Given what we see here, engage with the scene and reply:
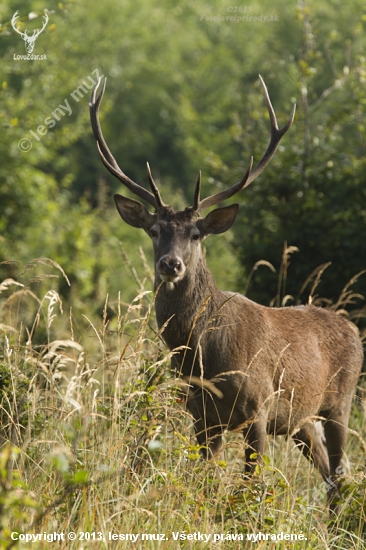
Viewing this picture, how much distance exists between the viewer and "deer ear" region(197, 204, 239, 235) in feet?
19.8

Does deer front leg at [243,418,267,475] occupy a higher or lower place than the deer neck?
lower

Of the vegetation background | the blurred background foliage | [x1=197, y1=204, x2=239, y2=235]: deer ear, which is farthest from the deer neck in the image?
the blurred background foliage

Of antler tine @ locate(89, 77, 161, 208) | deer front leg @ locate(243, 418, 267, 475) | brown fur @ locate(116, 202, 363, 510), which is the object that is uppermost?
antler tine @ locate(89, 77, 161, 208)

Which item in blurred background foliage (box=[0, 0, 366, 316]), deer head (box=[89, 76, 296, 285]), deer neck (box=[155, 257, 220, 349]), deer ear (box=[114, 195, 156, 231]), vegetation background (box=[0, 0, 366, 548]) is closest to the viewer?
vegetation background (box=[0, 0, 366, 548])

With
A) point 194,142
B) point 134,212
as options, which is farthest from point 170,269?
point 194,142

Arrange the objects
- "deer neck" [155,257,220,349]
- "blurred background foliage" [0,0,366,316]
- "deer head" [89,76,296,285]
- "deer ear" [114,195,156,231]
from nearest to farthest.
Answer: "deer head" [89,76,296,285] < "deer neck" [155,257,220,349] < "deer ear" [114,195,156,231] < "blurred background foliage" [0,0,366,316]

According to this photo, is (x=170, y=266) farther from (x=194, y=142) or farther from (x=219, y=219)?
(x=194, y=142)

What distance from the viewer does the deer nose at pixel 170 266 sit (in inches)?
208

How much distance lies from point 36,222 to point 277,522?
1266 centimetres

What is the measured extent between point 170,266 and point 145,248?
47.9 feet

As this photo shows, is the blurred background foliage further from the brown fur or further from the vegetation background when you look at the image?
the brown fur

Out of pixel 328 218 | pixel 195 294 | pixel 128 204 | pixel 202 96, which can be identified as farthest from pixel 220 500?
pixel 202 96

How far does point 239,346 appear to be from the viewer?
18.4 feet

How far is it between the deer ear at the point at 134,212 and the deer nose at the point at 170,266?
0.78 m
